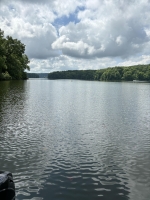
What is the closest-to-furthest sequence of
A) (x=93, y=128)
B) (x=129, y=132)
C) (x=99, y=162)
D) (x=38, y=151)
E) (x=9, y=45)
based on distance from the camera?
(x=99, y=162) → (x=38, y=151) → (x=129, y=132) → (x=93, y=128) → (x=9, y=45)

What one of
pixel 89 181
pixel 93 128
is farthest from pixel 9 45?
pixel 89 181

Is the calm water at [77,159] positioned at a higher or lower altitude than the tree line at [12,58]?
lower

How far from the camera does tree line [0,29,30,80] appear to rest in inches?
3780

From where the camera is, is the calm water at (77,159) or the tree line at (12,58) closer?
the calm water at (77,159)

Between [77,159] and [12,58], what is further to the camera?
[12,58]

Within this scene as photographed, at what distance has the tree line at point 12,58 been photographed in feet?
315

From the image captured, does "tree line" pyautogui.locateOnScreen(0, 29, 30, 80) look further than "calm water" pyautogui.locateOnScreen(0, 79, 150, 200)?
Yes

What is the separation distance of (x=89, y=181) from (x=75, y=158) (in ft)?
7.80

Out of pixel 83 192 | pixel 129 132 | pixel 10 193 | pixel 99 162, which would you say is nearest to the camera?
pixel 10 193

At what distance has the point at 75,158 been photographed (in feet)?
34.4

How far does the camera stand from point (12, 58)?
354 ft

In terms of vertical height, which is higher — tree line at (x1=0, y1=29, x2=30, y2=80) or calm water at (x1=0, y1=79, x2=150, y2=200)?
tree line at (x1=0, y1=29, x2=30, y2=80)

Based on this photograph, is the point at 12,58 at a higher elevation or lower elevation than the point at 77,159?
higher

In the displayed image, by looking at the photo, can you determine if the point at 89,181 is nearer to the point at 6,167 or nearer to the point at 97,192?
the point at 97,192
